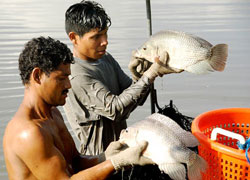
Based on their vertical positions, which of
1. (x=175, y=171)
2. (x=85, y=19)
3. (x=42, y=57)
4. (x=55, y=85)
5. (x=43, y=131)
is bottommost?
(x=175, y=171)

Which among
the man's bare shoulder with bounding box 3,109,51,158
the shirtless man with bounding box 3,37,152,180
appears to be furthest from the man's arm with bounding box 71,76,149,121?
the man's bare shoulder with bounding box 3,109,51,158

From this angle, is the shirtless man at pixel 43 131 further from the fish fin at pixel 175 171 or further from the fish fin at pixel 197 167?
the fish fin at pixel 197 167

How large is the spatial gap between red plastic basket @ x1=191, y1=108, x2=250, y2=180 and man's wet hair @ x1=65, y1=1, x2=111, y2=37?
1.11 meters

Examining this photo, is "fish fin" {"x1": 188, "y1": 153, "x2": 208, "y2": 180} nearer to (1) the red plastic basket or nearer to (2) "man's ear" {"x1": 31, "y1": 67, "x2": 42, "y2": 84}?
(1) the red plastic basket

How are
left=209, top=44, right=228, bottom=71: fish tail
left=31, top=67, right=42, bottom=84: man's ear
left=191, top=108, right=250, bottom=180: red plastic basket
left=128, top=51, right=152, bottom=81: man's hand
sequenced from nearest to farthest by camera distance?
left=191, top=108, right=250, bottom=180: red plastic basket, left=31, top=67, right=42, bottom=84: man's ear, left=209, top=44, right=228, bottom=71: fish tail, left=128, top=51, right=152, bottom=81: man's hand

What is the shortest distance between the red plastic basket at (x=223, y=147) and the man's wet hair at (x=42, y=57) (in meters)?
0.97

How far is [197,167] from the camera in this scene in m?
2.17

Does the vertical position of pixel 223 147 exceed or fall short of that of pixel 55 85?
it falls short

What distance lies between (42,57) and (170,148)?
3.14 feet

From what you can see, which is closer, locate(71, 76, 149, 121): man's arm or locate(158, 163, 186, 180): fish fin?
locate(158, 163, 186, 180): fish fin

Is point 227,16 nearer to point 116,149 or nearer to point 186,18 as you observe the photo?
point 186,18

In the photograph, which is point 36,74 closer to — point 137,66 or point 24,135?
point 24,135

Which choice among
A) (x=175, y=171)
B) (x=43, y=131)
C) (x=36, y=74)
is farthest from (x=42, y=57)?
(x=175, y=171)

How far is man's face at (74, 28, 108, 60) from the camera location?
9.95 ft
